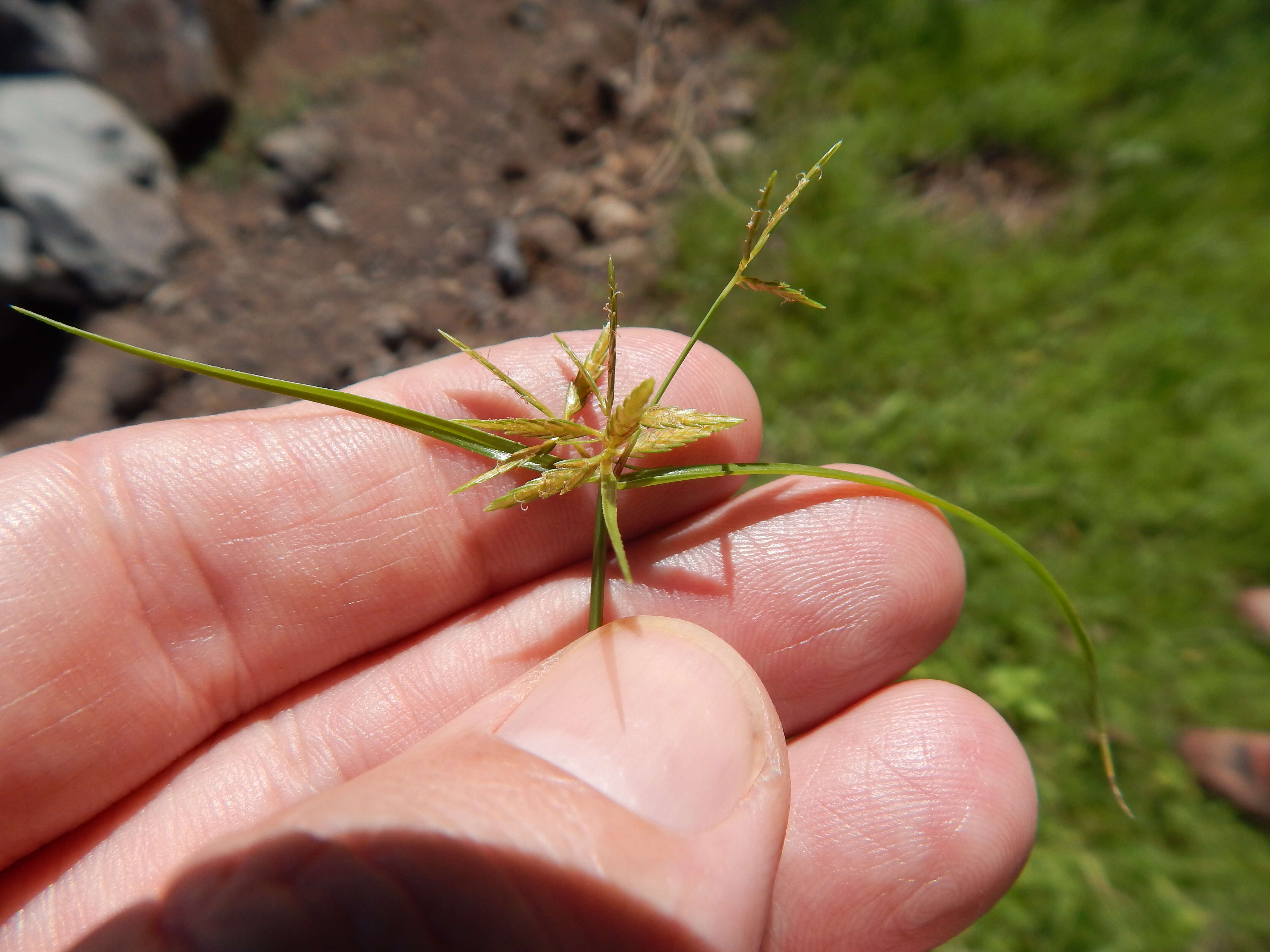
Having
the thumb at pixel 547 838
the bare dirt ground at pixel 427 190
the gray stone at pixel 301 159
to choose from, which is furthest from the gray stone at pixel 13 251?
the thumb at pixel 547 838

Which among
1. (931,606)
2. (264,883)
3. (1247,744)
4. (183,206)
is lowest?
(1247,744)

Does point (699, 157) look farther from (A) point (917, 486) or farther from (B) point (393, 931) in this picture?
(B) point (393, 931)

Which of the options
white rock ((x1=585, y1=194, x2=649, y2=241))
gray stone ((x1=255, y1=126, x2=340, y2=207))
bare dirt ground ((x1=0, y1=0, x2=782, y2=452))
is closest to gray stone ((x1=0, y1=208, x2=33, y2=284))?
bare dirt ground ((x1=0, y1=0, x2=782, y2=452))

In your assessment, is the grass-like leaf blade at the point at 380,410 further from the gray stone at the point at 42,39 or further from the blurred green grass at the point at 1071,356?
the gray stone at the point at 42,39

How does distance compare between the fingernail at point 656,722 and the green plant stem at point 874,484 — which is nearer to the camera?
the fingernail at point 656,722

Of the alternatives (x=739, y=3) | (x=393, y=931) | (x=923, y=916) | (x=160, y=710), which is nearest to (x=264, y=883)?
(x=393, y=931)

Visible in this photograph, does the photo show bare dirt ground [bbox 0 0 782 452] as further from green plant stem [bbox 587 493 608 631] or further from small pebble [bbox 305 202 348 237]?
green plant stem [bbox 587 493 608 631]
